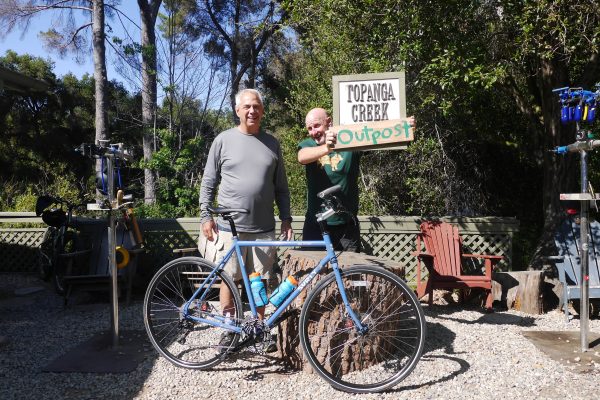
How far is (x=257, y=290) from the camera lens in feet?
11.0

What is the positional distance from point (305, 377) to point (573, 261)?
312cm

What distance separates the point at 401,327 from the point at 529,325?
5.97 feet

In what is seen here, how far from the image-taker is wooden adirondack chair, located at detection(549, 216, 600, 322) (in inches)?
187

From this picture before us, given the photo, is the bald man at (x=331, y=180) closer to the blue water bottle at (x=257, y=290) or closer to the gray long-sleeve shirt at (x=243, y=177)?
the gray long-sleeve shirt at (x=243, y=177)

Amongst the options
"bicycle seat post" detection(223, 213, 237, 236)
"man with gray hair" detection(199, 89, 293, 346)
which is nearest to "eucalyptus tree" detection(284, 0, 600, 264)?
"man with gray hair" detection(199, 89, 293, 346)

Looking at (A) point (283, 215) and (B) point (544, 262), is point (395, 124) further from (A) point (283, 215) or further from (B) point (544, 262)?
(B) point (544, 262)

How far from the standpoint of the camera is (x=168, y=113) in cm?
1372

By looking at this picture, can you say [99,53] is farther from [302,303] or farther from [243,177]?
[302,303]

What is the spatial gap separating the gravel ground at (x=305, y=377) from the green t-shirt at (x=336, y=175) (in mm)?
1161

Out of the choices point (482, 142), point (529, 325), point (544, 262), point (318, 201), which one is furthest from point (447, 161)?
point (318, 201)

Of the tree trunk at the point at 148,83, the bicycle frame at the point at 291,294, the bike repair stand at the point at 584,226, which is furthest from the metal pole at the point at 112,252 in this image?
the tree trunk at the point at 148,83

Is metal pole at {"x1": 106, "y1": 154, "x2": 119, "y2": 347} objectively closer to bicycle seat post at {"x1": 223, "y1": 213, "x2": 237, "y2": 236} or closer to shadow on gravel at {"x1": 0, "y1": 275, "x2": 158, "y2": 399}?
shadow on gravel at {"x1": 0, "y1": 275, "x2": 158, "y2": 399}

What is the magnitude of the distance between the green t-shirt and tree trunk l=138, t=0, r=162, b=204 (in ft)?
26.2

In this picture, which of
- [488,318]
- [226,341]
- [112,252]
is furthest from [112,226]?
[488,318]
